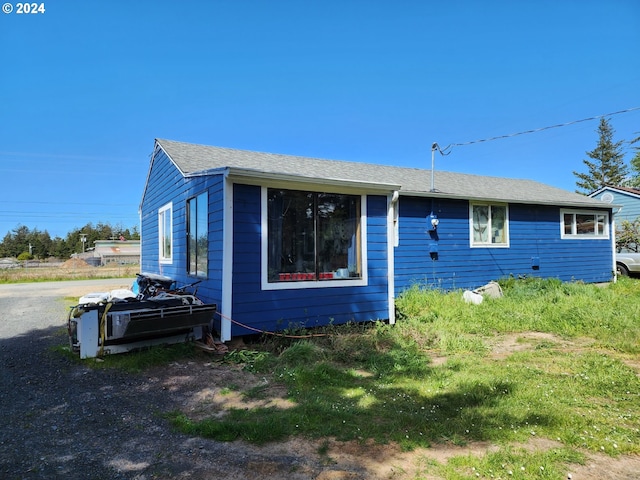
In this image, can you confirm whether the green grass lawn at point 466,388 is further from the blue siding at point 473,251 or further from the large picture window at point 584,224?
the large picture window at point 584,224

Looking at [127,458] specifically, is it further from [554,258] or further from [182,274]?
[554,258]

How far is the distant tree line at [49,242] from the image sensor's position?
6712cm

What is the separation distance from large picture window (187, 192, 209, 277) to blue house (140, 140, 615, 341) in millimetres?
20

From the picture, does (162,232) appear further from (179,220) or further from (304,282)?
(304,282)

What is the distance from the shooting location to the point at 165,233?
934 cm

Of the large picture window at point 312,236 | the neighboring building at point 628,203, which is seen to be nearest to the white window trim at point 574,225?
the neighboring building at point 628,203

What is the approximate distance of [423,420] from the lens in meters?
3.12

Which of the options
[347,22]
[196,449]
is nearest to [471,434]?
[196,449]

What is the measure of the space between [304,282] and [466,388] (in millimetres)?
2947

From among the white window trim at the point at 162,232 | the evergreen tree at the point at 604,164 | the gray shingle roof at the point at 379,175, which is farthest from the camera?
the evergreen tree at the point at 604,164

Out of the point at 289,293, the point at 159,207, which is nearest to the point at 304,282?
the point at 289,293

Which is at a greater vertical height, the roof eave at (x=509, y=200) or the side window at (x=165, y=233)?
the roof eave at (x=509, y=200)

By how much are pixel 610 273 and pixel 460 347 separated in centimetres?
1163

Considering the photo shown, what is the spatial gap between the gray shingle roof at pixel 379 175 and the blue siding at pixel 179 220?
45 centimetres
